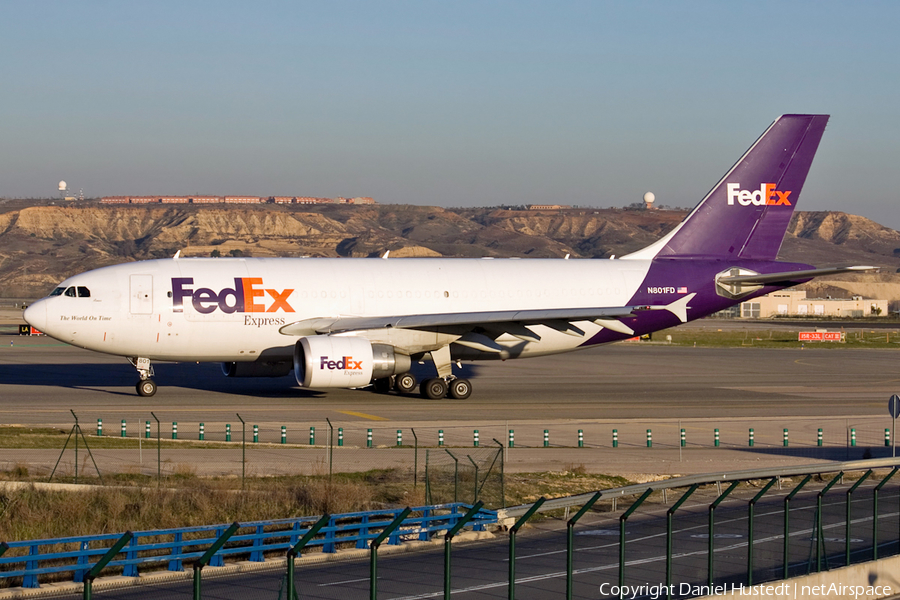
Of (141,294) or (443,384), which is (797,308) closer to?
(443,384)

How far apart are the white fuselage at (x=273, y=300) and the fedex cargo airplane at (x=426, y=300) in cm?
5

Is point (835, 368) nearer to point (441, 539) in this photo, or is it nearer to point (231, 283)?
point (231, 283)

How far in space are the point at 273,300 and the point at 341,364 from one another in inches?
170

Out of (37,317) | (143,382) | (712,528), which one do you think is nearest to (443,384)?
(143,382)

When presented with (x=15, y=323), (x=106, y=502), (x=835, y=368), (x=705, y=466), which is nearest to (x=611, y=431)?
(x=705, y=466)

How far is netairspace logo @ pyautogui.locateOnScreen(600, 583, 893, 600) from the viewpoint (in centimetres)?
1281

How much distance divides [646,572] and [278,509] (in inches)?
337

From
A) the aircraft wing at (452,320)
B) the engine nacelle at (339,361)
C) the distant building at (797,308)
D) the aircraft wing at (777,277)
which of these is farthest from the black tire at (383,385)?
the distant building at (797,308)

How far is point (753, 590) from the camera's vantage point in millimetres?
13539

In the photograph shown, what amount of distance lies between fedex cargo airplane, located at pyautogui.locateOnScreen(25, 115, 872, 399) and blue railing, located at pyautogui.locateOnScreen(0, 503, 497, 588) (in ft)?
54.4

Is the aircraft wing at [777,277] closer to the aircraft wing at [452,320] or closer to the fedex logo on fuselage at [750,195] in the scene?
the fedex logo on fuselage at [750,195]

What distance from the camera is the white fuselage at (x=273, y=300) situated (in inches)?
1403

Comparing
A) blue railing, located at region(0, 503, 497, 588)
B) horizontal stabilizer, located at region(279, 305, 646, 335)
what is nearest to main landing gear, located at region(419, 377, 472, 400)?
horizontal stabilizer, located at region(279, 305, 646, 335)

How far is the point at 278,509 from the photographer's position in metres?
19.4
